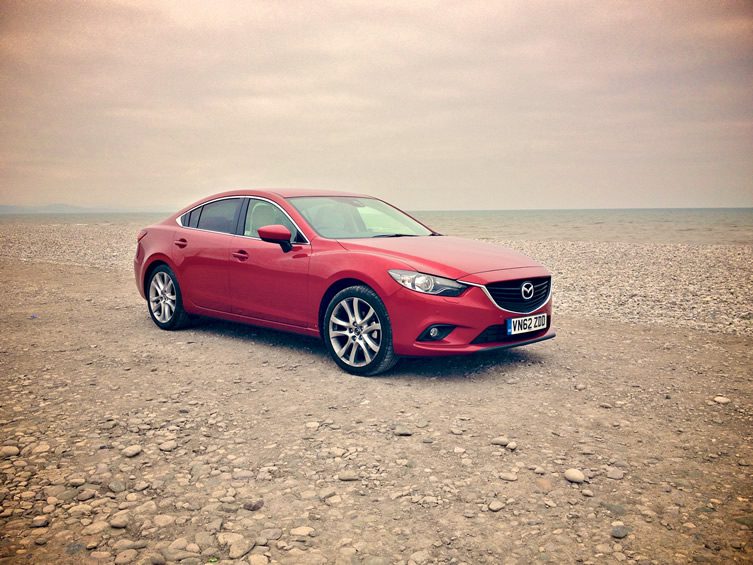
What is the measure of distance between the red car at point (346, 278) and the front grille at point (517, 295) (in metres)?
0.01

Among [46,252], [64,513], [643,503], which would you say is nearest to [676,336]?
[643,503]

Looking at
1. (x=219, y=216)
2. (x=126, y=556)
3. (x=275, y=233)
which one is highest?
(x=219, y=216)

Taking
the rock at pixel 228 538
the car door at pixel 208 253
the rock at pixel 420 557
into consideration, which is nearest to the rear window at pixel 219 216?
the car door at pixel 208 253

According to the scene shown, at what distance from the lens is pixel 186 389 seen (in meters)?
5.23

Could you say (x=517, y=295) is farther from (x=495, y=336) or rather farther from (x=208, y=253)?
(x=208, y=253)

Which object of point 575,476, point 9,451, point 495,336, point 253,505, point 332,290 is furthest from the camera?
point 332,290

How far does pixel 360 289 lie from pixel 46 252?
18.5 m

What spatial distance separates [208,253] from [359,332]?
2.26 m

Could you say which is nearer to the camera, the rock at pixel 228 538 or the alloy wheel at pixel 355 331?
the rock at pixel 228 538

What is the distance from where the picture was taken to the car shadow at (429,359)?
225 inches

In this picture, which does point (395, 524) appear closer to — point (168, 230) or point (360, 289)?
point (360, 289)

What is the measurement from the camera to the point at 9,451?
392cm

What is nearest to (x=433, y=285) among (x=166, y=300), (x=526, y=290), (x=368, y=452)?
(x=526, y=290)

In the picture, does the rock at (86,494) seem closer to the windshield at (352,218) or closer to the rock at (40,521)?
the rock at (40,521)
